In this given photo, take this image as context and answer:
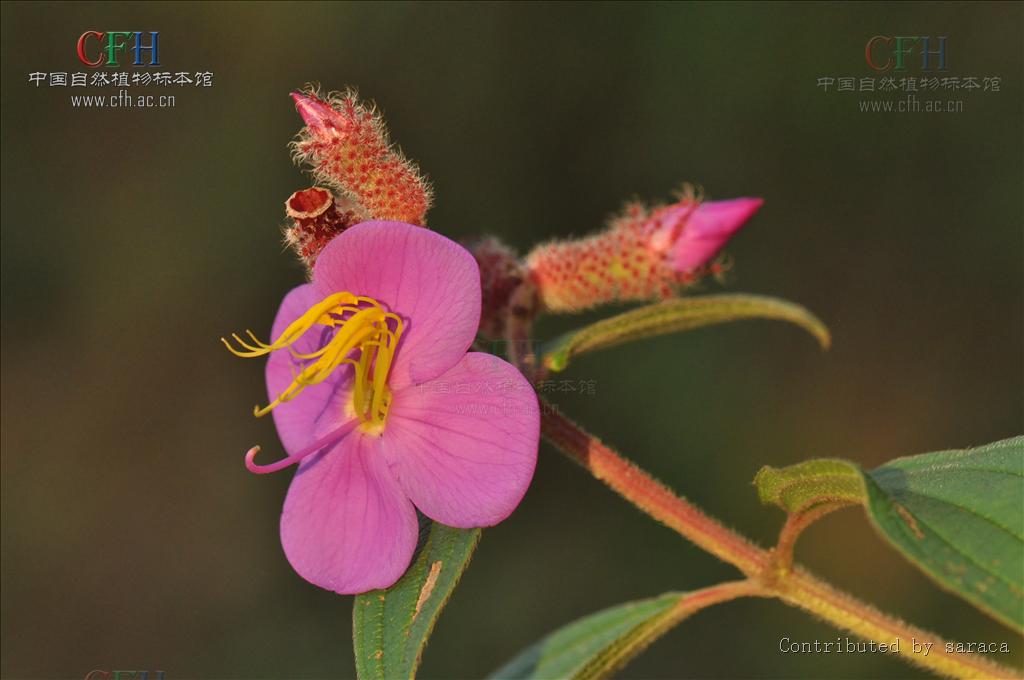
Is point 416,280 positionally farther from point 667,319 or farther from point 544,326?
point 544,326

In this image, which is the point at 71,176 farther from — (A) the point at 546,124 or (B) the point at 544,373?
(B) the point at 544,373

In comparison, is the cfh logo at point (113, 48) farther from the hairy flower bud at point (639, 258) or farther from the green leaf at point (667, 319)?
the green leaf at point (667, 319)

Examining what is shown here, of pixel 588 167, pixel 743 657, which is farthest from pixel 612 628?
pixel 588 167

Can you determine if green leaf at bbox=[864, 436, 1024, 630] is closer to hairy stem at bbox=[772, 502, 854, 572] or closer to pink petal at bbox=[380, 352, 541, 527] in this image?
hairy stem at bbox=[772, 502, 854, 572]

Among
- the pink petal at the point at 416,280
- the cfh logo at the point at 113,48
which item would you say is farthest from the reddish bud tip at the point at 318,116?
the cfh logo at the point at 113,48

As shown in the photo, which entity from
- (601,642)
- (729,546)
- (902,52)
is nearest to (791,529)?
(729,546)

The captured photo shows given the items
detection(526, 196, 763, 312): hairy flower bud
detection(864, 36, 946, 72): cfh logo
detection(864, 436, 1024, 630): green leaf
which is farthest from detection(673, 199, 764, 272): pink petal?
detection(864, 36, 946, 72): cfh logo
